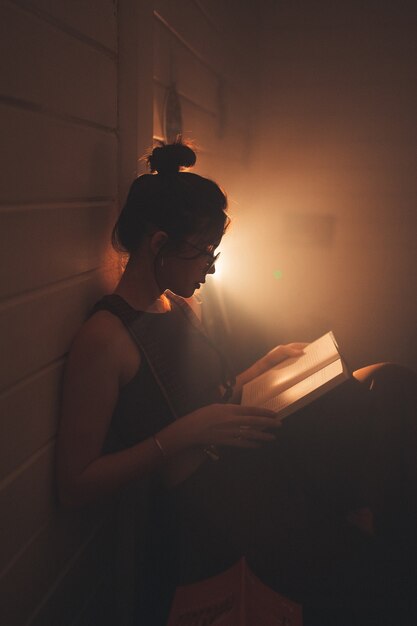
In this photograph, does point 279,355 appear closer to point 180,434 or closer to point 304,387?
point 304,387

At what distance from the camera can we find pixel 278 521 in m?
0.97

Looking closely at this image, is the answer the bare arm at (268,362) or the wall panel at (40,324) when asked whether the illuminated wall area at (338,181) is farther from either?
the wall panel at (40,324)

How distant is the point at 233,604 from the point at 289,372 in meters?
0.54

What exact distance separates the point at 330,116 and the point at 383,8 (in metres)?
0.45

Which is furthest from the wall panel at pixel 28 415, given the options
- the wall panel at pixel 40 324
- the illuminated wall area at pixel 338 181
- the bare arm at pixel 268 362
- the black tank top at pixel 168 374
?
the illuminated wall area at pixel 338 181

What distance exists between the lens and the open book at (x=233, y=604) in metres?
0.76

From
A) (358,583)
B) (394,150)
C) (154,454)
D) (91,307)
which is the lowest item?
(358,583)

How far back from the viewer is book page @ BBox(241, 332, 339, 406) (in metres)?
1.09

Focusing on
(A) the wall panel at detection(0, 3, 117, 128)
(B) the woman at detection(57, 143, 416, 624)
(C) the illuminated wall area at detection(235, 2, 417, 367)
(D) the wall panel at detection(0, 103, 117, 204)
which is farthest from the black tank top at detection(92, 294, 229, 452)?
(C) the illuminated wall area at detection(235, 2, 417, 367)

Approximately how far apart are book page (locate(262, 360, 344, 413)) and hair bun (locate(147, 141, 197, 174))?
50 centimetres

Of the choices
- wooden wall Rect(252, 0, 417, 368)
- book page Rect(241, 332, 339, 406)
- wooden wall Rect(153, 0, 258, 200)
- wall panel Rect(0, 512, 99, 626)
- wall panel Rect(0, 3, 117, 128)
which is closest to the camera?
wall panel Rect(0, 3, 117, 128)

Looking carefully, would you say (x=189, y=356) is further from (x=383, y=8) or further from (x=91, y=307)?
(x=383, y=8)

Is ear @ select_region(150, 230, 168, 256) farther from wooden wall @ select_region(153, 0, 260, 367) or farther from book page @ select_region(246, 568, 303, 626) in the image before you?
book page @ select_region(246, 568, 303, 626)

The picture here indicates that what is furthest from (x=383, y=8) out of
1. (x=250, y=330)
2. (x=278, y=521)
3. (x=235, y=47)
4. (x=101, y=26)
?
(x=278, y=521)
